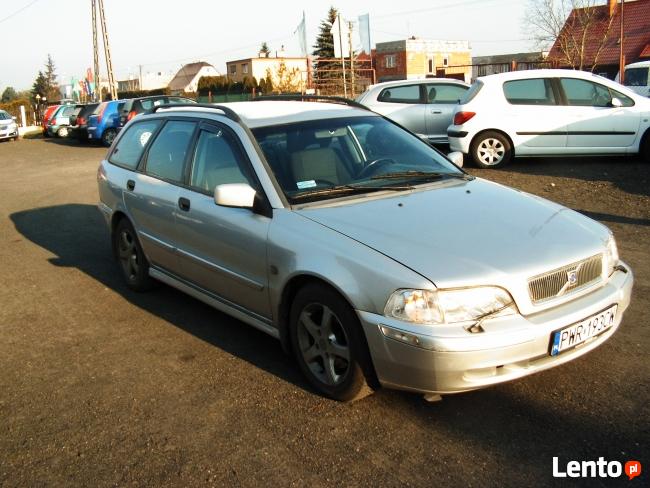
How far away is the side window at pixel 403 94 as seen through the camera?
1384 cm

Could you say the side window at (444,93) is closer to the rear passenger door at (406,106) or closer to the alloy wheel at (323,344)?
the rear passenger door at (406,106)

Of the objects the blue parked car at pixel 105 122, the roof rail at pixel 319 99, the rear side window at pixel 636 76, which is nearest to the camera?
the roof rail at pixel 319 99

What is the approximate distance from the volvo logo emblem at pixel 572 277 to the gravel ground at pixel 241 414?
654 mm

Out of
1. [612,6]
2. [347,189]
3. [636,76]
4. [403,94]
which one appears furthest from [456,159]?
[612,6]

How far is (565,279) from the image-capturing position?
11.3 feet

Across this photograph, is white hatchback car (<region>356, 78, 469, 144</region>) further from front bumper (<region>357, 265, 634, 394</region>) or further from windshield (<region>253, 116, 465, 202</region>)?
front bumper (<region>357, 265, 634, 394</region>)

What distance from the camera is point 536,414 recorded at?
11.5ft

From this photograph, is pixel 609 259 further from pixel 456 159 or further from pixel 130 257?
pixel 130 257

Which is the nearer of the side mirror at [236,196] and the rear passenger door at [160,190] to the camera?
the side mirror at [236,196]

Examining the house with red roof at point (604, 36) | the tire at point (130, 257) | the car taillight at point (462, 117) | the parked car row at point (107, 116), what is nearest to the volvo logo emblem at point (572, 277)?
the tire at point (130, 257)

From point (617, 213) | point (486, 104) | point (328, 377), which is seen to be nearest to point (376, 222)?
point (328, 377)

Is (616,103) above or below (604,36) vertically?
below

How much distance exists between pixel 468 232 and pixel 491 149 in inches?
317

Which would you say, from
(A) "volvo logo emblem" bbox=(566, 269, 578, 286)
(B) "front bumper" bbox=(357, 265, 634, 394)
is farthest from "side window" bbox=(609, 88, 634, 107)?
(B) "front bumper" bbox=(357, 265, 634, 394)
